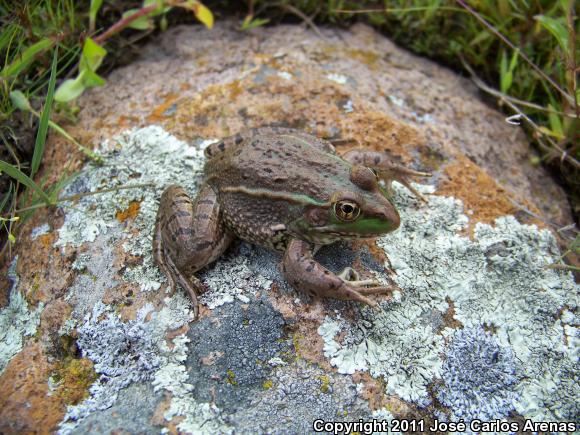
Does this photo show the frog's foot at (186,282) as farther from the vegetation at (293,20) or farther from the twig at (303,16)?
the twig at (303,16)

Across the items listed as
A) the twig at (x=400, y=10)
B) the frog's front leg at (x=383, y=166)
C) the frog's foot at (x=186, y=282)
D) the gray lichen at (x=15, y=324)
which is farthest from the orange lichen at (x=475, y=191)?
the gray lichen at (x=15, y=324)

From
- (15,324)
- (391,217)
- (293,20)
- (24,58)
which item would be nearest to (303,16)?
(293,20)

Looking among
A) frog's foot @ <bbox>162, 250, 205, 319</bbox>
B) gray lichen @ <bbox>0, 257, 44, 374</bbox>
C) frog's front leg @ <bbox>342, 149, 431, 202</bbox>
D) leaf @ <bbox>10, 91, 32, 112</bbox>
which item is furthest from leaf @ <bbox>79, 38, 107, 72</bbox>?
frog's front leg @ <bbox>342, 149, 431, 202</bbox>

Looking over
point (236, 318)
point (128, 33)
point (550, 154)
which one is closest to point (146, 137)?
point (128, 33)

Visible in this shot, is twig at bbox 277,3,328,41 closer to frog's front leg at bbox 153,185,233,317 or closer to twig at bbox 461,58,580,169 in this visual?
twig at bbox 461,58,580,169

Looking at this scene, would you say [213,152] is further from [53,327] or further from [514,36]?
[514,36]
